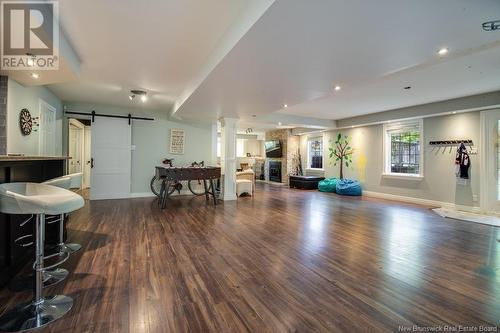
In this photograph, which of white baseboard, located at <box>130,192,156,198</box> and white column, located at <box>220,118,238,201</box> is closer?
white column, located at <box>220,118,238,201</box>

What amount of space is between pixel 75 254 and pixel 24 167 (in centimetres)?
106

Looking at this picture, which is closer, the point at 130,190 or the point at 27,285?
the point at 27,285

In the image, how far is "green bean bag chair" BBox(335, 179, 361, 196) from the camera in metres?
7.40

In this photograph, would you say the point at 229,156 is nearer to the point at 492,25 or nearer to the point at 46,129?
the point at 46,129

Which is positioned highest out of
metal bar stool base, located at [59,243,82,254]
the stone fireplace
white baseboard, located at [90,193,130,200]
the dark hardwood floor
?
the stone fireplace

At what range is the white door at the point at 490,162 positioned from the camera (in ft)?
15.9

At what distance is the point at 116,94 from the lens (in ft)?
16.9

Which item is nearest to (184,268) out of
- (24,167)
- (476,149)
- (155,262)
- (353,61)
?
(155,262)

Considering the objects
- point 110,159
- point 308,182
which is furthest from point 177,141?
point 308,182

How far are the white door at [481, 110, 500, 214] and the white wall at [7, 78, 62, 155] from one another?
858 cm

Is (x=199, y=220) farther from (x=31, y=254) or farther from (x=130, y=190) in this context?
(x=130, y=190)

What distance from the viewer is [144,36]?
8.82 ft

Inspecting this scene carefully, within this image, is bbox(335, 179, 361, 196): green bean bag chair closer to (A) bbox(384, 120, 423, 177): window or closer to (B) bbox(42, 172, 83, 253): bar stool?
(A) bbox(384, 120, 423, 177): window

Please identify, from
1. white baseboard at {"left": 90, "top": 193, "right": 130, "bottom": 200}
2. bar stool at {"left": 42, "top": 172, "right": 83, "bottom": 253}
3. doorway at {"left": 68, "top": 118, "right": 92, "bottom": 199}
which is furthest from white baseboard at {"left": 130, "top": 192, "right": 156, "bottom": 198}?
bar stool at {"left": 42, "top": 172, "right": 83, "bottom": 253}
